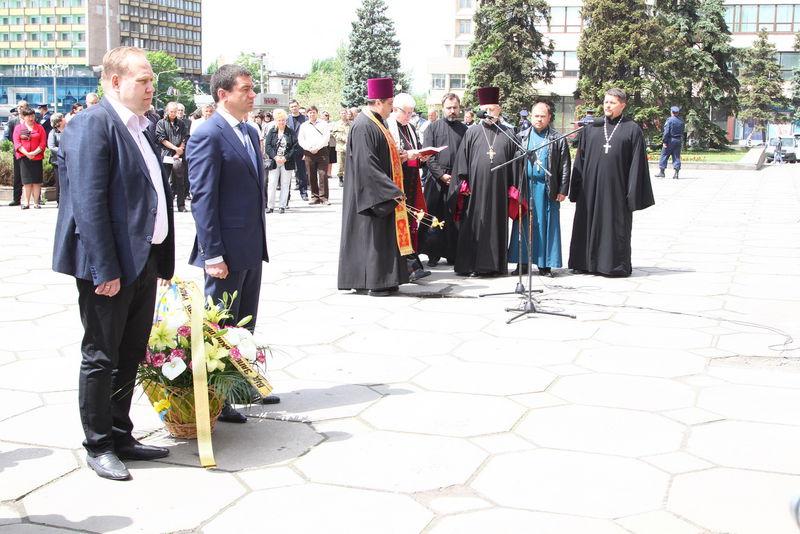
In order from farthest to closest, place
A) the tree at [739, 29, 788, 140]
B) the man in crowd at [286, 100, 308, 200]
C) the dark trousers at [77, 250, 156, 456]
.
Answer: the tree at [739, 29, 788, 140] < the man in crowd at [286, 100, 308, 200] < the dark trousers at [77, 250, 156, 456]

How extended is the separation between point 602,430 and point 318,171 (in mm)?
13556

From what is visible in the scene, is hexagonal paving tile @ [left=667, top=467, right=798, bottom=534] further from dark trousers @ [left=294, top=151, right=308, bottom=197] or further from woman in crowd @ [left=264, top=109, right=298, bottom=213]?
dark trousers @ [left=294, top=151, right=308, bottom=197]

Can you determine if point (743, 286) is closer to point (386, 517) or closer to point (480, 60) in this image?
point (386, 517)

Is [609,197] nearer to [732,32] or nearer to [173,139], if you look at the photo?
[173,139]

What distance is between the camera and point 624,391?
5.34 m

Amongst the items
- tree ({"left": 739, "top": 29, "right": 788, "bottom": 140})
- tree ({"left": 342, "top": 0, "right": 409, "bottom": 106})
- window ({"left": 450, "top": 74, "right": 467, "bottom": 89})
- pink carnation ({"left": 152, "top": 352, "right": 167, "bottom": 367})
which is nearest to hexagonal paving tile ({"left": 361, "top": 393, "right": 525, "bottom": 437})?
pink carnation ({"left": 152, "top": 352, "right": 167, "bottom": 367})

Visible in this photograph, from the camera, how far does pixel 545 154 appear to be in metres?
9.66

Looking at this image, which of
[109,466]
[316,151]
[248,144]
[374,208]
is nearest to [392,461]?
[109,466]

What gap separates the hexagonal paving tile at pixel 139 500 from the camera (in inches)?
138

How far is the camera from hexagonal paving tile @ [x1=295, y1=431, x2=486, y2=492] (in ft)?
13.0

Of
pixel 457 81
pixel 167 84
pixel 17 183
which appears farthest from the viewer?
pixel 167 84

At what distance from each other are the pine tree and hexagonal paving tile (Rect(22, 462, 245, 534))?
147 ft

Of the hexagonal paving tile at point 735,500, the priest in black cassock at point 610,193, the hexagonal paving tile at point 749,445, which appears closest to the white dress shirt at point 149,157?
the hexagonal paving tile at point 735,500

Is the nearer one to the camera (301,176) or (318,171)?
(318,171)
